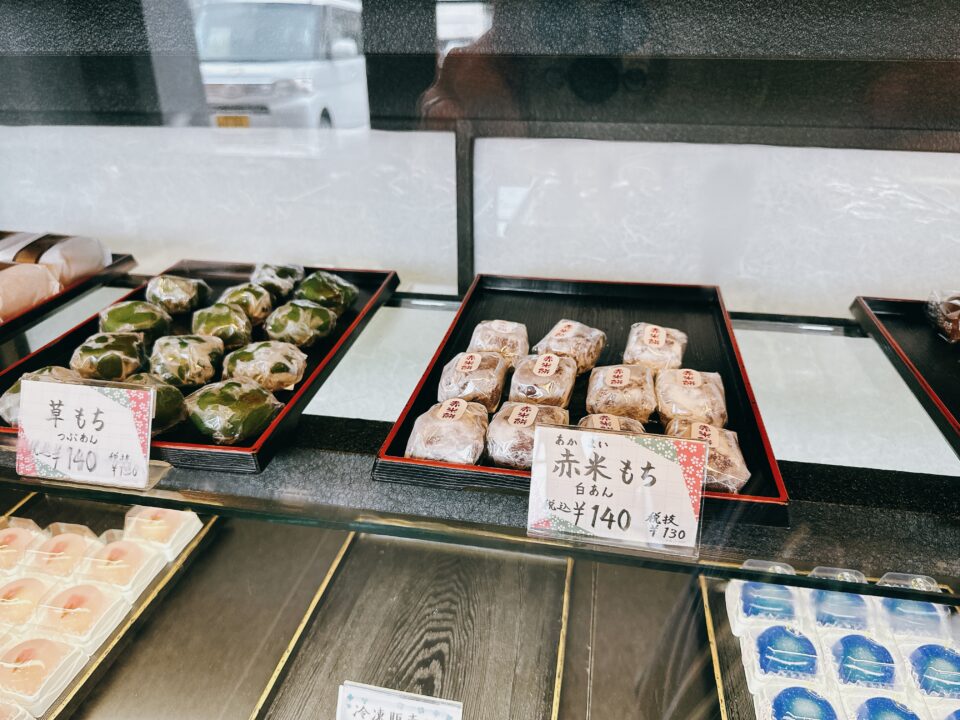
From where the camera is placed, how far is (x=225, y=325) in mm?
1231

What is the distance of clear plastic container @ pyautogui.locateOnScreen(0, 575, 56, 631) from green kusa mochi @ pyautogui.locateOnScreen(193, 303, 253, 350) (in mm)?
596

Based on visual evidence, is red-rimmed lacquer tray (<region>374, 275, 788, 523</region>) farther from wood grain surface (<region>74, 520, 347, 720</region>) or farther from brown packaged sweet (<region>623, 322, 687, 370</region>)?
wood grain surface (<region>74, 520, 347, 720</region>)

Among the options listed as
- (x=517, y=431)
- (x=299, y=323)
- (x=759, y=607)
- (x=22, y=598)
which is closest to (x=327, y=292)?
(x=299, y=323)

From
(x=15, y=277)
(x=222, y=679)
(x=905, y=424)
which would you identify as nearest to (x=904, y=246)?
(x=905, y=424)

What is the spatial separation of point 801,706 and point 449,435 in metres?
0.71

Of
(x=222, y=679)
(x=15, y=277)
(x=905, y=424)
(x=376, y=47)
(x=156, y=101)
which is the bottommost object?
(x=222, y=679)

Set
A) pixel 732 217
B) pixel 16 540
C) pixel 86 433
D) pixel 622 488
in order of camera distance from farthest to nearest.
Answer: pixel 16 540
pixel 732 217
pixel 86 433
pixel 622 488

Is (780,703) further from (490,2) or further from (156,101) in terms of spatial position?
(156,101)

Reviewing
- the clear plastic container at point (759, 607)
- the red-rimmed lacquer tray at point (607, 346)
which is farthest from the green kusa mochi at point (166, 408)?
the clear plastic container at point (759, 607)

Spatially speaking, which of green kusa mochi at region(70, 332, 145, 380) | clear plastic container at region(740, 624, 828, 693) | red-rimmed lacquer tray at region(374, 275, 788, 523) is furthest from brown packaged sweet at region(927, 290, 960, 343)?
green kusa mochi at region(70, 332, 145, 380)

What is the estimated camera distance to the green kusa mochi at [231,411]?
0.95 metres

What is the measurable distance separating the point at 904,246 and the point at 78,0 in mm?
1530

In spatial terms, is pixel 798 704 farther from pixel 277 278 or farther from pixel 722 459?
pixel 277 278

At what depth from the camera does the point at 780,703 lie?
107 centimetres
